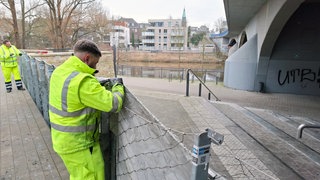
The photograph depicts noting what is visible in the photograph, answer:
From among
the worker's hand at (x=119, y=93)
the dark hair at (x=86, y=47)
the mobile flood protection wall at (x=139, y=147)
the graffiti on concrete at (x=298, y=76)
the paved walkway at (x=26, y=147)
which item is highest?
the dark hair at (x=86, y=47)

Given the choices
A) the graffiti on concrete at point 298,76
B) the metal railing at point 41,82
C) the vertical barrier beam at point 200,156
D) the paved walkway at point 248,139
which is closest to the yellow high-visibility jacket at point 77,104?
the vertical barrier beam at point 200,156

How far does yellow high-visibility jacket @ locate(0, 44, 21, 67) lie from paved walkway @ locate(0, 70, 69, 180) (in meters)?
2.07

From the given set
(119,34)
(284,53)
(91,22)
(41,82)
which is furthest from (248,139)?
(119,34)

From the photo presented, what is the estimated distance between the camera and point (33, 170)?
3527mm

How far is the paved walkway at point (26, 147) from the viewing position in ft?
11.4

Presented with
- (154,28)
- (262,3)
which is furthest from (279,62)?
(154,28)

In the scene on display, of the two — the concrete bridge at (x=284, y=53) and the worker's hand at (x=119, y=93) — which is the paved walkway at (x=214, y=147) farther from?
the concrete bridge at (x=284, y=53)

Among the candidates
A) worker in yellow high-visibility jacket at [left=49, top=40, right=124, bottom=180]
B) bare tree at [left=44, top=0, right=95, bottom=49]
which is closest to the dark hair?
worker in yellow high-visibility jacket at [left=49, top=40, right=124, bottom=180]

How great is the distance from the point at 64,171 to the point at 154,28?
3268 inches

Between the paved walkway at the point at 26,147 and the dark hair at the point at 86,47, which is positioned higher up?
the dark hair at the point at 86,47

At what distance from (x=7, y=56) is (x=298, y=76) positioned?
14.4 meters

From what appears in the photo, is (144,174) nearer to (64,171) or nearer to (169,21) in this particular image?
(64,171)

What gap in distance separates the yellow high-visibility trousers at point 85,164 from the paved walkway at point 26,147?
3.93 ft

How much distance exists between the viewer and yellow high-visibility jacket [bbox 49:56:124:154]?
202 cm
